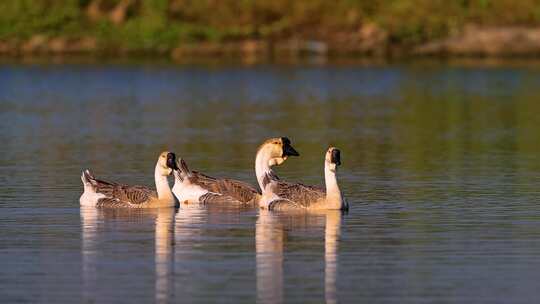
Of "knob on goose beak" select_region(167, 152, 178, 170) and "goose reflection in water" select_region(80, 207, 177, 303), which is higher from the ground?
"knob on goose beak" select_region(167, 152, 178, 170)

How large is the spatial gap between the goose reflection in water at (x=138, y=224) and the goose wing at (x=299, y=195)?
1413 millimetres

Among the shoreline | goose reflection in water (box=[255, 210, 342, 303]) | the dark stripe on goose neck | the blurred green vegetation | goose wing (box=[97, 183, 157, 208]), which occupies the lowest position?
goose reflection in water (box=[255, 210, 342, 303])

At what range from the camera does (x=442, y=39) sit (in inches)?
3327

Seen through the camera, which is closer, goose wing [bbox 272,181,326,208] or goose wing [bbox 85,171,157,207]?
goose wing [bbox 272,181,326,208]

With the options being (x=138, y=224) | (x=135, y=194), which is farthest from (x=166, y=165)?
(x=138, y=224)

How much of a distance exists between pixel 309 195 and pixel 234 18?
66483 mm

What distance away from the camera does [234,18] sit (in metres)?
89.2

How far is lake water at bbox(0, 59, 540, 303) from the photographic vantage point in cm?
1727

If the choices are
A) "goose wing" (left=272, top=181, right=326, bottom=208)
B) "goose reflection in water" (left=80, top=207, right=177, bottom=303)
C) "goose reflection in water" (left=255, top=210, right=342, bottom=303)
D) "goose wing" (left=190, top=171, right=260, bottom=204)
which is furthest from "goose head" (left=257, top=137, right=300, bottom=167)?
"goose reflection in water" (left=80, top=207, right=177, bottom=303)

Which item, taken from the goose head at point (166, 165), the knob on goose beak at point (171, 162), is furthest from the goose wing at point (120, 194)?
the knob on goose beak at point (171, 162)

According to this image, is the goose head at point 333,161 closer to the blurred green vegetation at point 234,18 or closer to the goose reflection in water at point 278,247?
the goose reflection in water at point 278,247

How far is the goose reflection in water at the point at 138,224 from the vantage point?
17.0 m

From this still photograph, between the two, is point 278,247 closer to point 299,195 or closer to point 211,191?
point 299,195

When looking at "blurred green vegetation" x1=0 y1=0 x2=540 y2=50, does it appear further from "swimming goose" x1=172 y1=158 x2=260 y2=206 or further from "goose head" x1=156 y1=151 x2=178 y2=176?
"goose head" x1=156 y1=151 x2=178 y2=176
